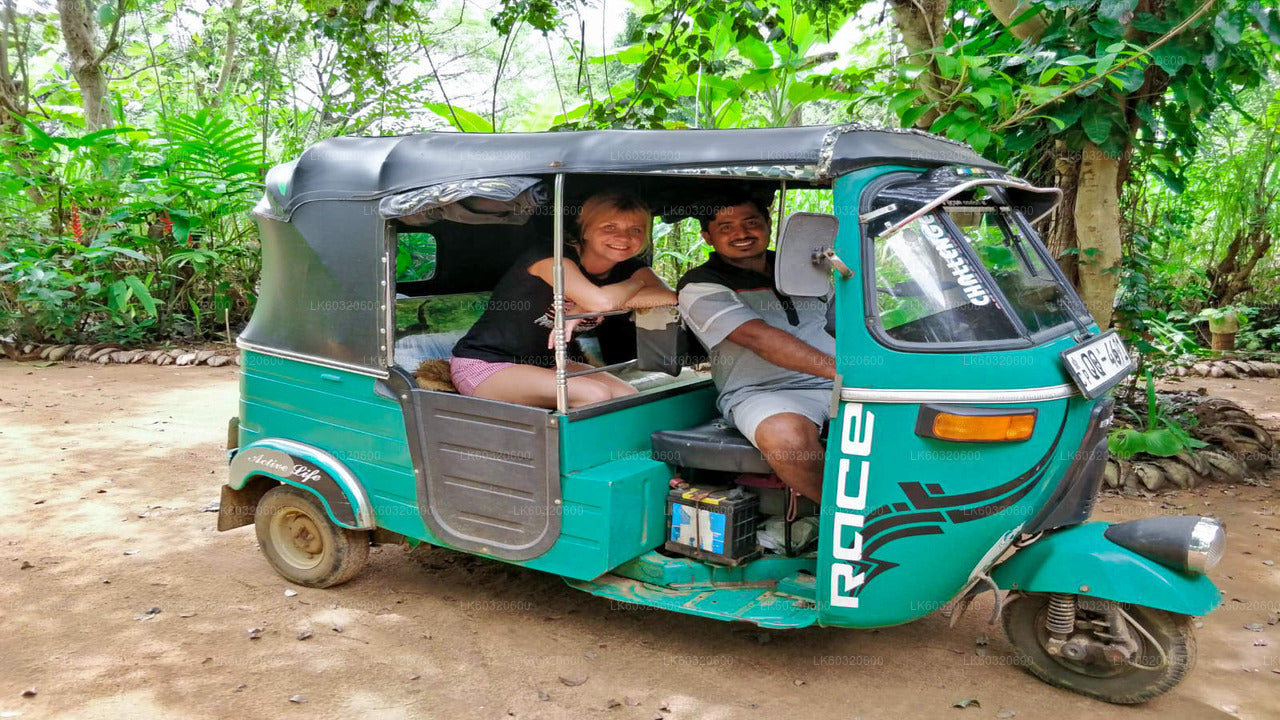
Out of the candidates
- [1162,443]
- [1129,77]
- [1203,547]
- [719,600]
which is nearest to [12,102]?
[719,600]

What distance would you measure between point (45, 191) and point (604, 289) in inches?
364

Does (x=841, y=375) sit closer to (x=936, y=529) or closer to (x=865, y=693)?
(x=936, y=529)

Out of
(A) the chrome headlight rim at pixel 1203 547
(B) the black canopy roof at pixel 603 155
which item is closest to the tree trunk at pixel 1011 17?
(B) the black canopy roof at pixel 603 155

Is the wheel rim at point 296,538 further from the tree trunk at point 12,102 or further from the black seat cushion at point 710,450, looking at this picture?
the tree trunk at point 12,102

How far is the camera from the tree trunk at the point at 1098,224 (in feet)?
18.7

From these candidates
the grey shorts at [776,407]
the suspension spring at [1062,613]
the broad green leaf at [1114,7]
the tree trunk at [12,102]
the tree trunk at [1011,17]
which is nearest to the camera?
the suspension spring at [1062,613]

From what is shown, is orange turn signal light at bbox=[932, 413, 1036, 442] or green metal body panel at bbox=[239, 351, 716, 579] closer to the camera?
orange turn signal light at bbox=[932, 413, 1036, 442]

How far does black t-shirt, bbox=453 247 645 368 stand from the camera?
401 cm

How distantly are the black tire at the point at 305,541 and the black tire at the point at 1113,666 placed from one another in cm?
280

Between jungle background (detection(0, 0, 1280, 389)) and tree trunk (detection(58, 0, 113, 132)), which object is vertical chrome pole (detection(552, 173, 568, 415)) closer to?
jungle background (detection(0, 0, 1280, 389))

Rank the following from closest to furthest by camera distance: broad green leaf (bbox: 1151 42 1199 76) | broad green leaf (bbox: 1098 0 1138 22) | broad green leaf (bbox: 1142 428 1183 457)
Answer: broad green leaf (bbox: 1098 0 1138 22), broad green leaf (bbox: 1151 42 1199 76), broad green leaf (bbox: 1142 428 1183 457)

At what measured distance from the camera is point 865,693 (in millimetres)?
3363

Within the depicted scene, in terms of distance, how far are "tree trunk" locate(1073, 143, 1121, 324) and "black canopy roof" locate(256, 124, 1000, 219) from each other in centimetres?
259

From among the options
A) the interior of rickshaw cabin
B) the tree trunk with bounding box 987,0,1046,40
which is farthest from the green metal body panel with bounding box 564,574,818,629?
the tree trunk with bounding box 987,0,1046,40
